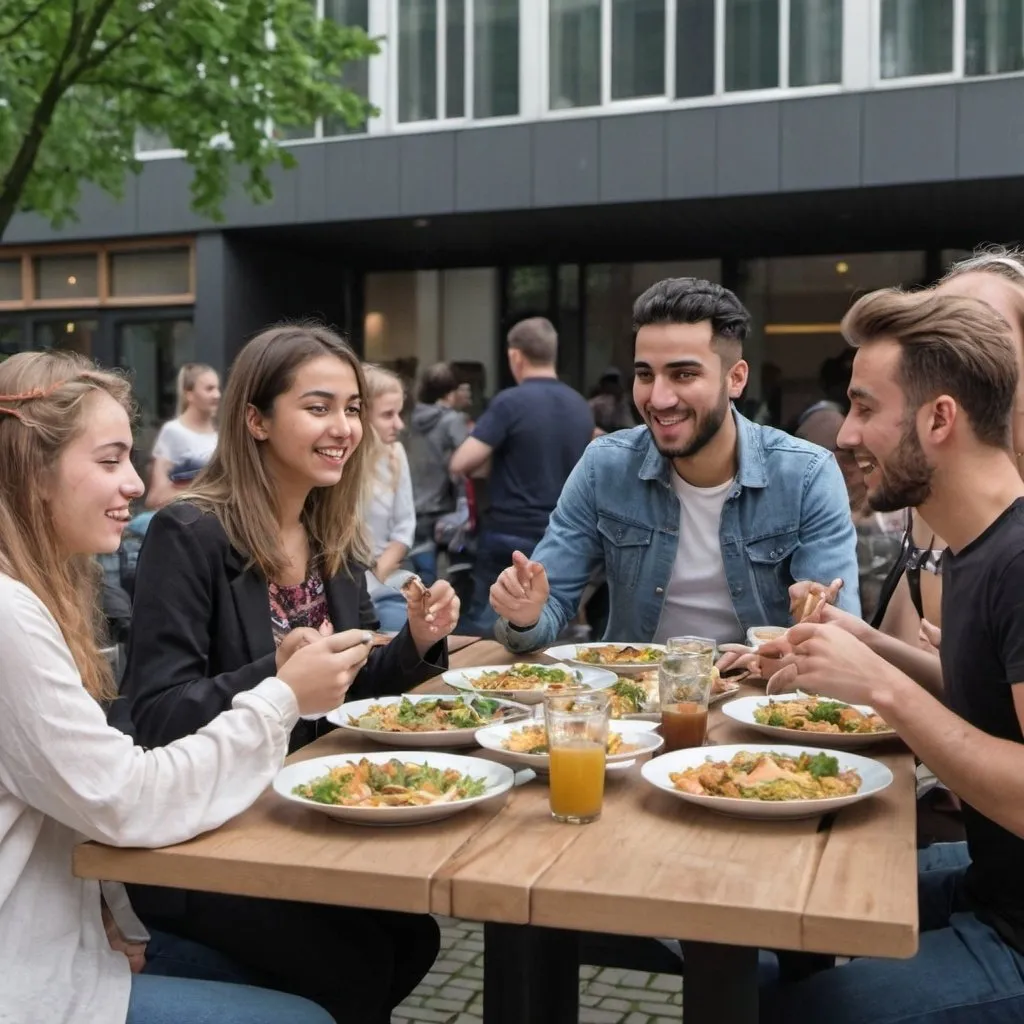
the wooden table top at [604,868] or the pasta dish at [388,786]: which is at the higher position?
the pasta dish at [388,786]

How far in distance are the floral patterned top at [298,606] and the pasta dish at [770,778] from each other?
114 centimetres

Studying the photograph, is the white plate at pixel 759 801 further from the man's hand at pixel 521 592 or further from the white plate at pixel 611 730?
the man's hand at pixel 521 592

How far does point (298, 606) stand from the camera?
331cm

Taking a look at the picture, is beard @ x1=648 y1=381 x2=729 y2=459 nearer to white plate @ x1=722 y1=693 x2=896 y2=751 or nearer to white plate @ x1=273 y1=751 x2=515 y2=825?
white plate @ x1=722 y1=693 x2=896 y2=751

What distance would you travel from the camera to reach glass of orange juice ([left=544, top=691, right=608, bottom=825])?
2.22m

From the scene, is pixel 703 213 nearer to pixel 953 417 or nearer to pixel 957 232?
pixel 957 232

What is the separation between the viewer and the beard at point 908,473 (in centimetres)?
238

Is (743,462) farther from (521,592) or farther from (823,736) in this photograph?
(823,736)

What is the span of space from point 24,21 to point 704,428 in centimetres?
479

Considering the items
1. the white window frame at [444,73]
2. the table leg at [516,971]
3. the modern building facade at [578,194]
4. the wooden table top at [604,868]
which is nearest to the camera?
the wooden table top at [604,868]

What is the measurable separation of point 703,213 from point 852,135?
175 cm

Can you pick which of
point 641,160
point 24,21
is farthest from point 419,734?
point 641,160

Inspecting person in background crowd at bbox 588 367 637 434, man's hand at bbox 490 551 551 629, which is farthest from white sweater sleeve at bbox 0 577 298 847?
person in background crowd at bbox 588 367 637 434

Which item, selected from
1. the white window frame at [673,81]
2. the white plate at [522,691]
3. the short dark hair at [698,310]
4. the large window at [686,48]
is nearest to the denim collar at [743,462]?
the short dark hair at [698,310]
